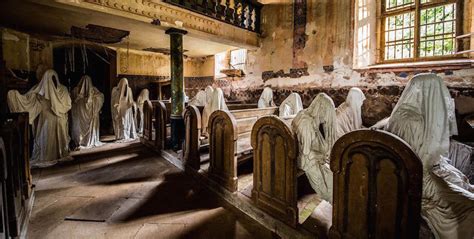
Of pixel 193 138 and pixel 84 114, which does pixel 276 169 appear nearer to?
pixel 193 138

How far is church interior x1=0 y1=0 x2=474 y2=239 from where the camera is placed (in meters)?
2.08

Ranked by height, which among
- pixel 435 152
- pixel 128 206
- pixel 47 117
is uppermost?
pixel 47 117

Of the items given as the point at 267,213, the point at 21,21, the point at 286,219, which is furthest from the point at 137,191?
the point at 21,21

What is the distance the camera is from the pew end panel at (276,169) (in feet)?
8.50

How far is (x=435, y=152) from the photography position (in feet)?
7.21

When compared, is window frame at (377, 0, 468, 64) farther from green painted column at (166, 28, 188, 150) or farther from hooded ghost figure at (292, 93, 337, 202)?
green painted column at (166, 28, 188, 150)

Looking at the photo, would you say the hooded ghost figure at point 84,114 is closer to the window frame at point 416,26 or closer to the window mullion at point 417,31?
the window frame at point 416,26

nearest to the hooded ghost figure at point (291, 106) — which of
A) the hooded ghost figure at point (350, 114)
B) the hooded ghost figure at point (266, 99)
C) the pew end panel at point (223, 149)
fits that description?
the hooded ghost figure at point (266, 99)

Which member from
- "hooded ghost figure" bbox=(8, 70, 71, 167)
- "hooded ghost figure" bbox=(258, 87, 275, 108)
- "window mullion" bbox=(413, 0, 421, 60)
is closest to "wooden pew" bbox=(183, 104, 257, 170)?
"hooded ghost figure" bbox=(8, 70, 71, 167)

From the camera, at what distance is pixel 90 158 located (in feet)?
18.6

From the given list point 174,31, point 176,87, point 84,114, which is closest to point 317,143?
point 176,87

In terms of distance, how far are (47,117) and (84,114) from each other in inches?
60.4

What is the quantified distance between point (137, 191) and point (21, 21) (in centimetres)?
519

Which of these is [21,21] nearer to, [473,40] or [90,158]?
[90,158]
